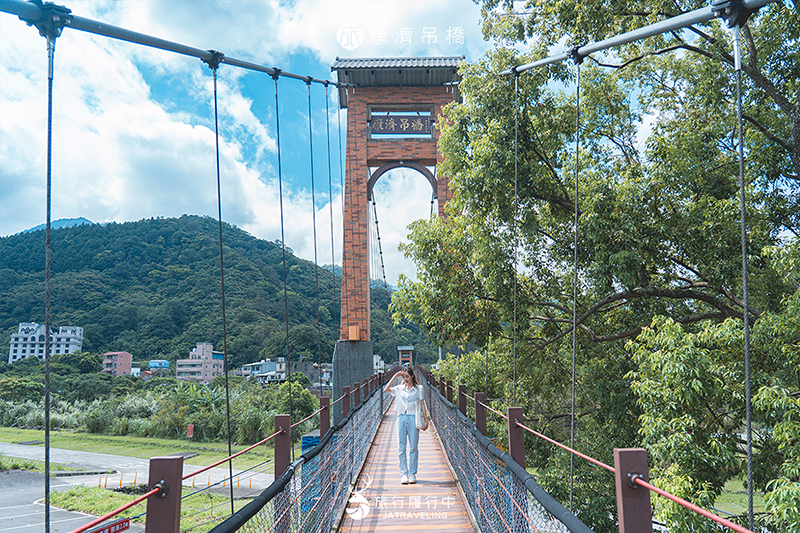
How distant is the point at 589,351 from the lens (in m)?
7.03

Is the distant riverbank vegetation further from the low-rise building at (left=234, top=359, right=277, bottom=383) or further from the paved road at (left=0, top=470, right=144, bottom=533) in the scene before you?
the paved road at (left=0, top=470, right=144, bottom=533)

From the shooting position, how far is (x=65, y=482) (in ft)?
96.0

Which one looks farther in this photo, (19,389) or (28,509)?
(19,389)

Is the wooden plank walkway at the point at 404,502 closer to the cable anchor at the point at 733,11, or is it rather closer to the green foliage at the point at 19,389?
the cable anchor at the point at 733,11

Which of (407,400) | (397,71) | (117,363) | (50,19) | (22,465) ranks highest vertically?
(397,71)

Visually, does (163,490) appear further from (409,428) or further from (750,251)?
(750,251)

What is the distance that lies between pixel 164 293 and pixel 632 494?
44367 mm

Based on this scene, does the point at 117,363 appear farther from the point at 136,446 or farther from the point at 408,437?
the point at 408,437

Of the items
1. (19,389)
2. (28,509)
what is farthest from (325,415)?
(19,389)

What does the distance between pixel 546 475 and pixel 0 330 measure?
51.3 m

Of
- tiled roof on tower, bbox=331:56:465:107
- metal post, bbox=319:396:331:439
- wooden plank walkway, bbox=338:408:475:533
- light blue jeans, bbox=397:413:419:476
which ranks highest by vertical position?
tiled roof on tower, bbox=331:56:465:107

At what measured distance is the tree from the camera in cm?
456

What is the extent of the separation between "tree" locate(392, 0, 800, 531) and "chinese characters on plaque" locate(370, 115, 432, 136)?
30.1ft

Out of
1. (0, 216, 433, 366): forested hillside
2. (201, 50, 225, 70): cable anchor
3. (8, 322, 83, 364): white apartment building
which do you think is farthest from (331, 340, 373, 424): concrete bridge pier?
(8, 322, 83, 364): white apartment building
